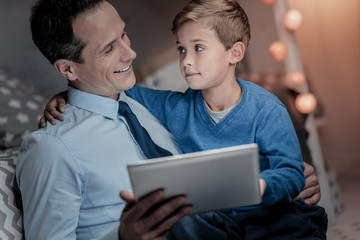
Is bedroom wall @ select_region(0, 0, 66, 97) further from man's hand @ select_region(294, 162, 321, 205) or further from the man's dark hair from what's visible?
man's hand @ select_region(294, 162, 321, 205)

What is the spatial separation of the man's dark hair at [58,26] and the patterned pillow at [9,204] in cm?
39

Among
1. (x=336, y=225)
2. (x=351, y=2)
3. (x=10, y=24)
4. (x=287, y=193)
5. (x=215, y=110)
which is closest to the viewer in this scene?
(x=287, y=193)

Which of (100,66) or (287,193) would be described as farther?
(100,66)

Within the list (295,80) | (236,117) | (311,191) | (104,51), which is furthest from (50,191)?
(295,80)

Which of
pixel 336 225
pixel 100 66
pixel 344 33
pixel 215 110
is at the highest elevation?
pixel 100 66

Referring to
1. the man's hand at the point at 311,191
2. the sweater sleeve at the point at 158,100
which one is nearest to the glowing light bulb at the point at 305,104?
the man's hand at the point at 311,191

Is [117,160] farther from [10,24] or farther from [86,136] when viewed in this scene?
[10,24]

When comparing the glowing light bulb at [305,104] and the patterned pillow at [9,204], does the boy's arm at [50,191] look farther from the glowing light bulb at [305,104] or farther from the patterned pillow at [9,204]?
the glowing light bulb at [305,104]

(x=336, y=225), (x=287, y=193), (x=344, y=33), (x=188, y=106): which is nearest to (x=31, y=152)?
(x=188, y=106)

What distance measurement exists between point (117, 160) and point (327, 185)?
54.8 inches

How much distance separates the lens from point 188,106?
1369 millimetres

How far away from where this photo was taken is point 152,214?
3.47 feet

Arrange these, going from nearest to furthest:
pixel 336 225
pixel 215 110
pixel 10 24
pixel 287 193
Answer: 1. pixel 287 193
2. pixel 215 110
3. pixel 10 24
4. pixel 336 225

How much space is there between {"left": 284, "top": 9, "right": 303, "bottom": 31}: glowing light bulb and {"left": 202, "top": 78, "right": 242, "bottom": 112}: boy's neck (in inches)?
42.3
